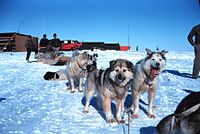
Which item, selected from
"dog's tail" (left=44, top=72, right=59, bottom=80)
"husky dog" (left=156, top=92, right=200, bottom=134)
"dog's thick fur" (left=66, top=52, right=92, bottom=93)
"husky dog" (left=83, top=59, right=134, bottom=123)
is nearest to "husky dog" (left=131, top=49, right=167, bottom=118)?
"husky dog" (left=83, top=59, right=134, bottom=123)

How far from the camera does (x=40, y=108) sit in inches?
211

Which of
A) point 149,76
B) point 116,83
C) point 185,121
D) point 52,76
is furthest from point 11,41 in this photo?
point 185,121

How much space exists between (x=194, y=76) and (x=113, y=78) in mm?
5668

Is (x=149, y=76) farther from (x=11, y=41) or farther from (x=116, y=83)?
(x=11, y=41)

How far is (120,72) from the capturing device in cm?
423

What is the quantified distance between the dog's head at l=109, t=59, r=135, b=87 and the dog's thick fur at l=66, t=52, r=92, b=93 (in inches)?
112

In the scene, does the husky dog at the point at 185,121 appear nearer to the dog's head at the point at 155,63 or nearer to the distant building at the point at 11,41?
the dog's head at the point at 155,63

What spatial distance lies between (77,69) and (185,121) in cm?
510

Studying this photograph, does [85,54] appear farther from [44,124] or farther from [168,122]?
A: [168,122]

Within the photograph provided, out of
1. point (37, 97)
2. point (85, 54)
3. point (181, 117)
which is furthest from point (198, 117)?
point (85, 54)

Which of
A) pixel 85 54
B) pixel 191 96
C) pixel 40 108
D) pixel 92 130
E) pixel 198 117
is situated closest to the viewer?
pixel 198 117

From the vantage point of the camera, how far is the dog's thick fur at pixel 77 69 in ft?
23.2

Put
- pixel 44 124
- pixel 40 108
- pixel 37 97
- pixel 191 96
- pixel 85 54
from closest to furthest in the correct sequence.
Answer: pixel 191 96 → pixel 44 124 → pixel 40 108 → pixel 37 97 → pixel 85 54

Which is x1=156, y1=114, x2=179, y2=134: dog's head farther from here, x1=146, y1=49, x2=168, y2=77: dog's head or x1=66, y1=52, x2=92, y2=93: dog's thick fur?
x1=66, y1=52, x2=92, y2=93: dog's thick fur
